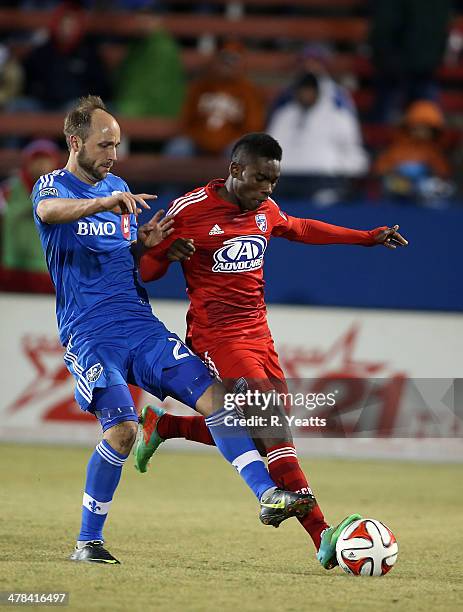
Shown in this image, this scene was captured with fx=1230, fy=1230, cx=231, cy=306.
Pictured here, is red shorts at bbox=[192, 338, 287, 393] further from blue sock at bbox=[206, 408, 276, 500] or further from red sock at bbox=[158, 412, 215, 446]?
red sock at bbox=[158, 412, 215, 446]

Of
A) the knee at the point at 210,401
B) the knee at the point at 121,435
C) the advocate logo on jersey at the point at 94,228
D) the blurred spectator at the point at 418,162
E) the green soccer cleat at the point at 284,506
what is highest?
the blurred spectator at the point at 418,162

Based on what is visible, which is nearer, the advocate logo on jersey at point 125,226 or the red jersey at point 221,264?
the advocate logo on jersey at point 125,226

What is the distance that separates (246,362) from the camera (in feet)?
20.8

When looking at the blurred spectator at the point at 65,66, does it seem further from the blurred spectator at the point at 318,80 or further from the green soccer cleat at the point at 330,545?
the green soccer cleat at the point at 330,545

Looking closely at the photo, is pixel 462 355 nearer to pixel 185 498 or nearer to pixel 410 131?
pixel 410 131

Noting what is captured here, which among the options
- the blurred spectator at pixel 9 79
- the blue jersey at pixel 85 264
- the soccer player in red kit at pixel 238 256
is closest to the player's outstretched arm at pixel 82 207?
the blue jersey at pixel 85 264

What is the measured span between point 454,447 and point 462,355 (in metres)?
0.86

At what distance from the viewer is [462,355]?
1122 centimetres

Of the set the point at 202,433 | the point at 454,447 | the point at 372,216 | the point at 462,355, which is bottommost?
the point at 202,433

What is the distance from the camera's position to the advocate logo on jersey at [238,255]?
645cm

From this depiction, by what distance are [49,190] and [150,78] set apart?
8.70 metres

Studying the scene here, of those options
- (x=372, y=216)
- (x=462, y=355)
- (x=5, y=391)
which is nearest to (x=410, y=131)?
(x=372, y=216)

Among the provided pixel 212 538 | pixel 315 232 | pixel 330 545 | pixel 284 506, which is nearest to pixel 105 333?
pixel 284 506

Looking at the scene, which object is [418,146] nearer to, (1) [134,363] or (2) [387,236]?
(2) [387,236]
